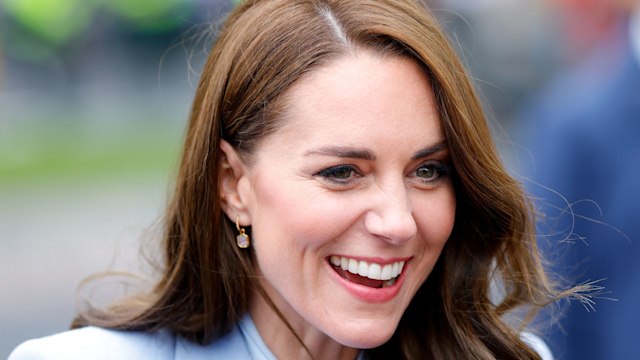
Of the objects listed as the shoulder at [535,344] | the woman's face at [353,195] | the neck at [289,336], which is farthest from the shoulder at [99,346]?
the shoulder at [535,344]

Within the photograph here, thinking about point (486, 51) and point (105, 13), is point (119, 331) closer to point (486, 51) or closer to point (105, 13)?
point (486, 51)

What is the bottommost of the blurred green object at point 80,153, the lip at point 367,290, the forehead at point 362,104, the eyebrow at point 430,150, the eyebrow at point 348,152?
the lip at point 367,290

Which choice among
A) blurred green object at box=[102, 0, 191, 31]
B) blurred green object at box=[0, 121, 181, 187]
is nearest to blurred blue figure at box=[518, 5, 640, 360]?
blurred green object at box=[0, 121, 181, 187]

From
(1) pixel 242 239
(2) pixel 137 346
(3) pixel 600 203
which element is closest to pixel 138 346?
(2) pixel 137 346

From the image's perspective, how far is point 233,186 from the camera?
10.9ft

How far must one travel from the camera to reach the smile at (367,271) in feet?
10.3

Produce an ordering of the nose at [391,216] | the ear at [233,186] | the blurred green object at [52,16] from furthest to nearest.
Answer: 1. the blurred green object at [52,16]
2. the ear at [233,186]
3. the nose at [391,216]

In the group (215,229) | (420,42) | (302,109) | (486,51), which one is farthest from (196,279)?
(486,51)

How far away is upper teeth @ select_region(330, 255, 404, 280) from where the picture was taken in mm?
3137

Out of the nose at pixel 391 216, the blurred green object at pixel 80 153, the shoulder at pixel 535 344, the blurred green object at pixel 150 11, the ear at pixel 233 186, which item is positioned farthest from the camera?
the blurred green object at pixel 150 11

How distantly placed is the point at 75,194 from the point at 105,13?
12.9ft

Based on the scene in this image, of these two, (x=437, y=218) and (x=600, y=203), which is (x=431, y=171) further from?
(x=600, y=203)

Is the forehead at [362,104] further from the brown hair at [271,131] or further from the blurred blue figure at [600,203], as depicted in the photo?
the blurred blue figure at [600,203]

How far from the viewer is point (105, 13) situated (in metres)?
14.9
